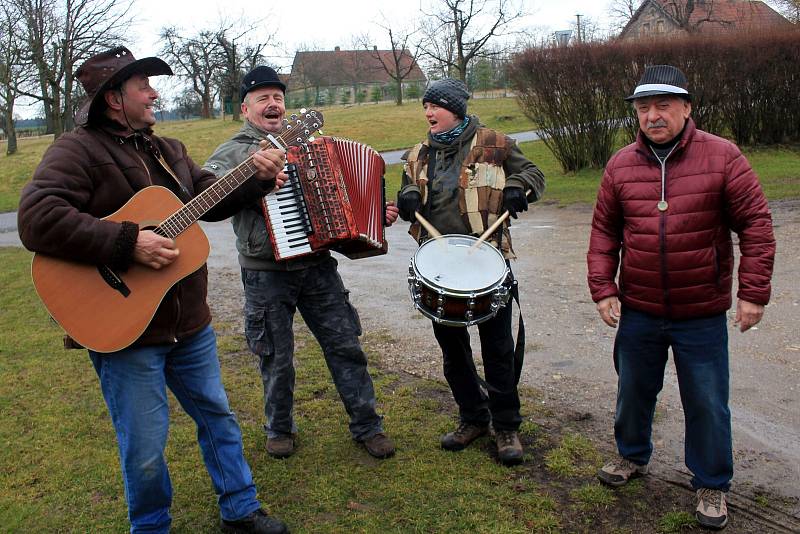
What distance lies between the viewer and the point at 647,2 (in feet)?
181

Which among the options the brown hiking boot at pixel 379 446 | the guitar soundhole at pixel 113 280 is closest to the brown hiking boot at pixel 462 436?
the brown hiking boot at pixel 379 446

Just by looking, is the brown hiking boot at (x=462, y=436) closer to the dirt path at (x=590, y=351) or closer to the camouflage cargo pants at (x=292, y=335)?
the camouflage cargo pants at (x=292, y=335)

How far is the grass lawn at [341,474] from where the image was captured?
3.63 m

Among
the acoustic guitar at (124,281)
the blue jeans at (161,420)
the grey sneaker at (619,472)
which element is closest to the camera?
the acoustic guitar at (124,281)

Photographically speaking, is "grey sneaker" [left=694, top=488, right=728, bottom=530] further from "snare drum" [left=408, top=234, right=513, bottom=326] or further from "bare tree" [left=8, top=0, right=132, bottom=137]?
"bare tree" [left=8, top=0, right=132, bottom=137]

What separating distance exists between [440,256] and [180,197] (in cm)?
139

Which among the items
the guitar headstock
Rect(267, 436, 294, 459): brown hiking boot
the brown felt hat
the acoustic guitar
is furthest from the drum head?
the brown felt hat

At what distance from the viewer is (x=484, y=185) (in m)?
4.13

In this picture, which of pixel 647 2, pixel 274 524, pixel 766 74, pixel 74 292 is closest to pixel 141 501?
pixel 274 524

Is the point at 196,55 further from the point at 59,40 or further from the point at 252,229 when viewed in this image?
the point at 252,229

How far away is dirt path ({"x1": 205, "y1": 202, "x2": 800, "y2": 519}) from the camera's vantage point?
13.4ft

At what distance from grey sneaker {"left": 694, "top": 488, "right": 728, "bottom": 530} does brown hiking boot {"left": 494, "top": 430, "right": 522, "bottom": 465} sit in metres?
0.97

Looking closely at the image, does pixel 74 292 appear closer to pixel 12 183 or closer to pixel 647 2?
pixel 12 183

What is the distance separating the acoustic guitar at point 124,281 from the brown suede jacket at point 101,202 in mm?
69
